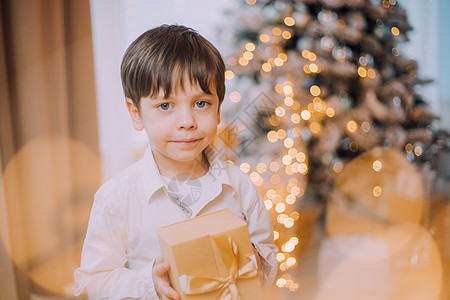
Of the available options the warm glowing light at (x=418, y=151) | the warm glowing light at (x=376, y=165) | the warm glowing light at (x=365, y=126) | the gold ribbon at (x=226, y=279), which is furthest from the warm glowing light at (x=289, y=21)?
the gold ribbon at (x=226, y=279)

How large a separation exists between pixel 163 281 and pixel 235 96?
0.70m

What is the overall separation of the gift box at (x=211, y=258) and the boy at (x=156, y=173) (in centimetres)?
3

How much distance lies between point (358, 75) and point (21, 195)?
55.9 inches

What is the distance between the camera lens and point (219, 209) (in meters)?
0.60

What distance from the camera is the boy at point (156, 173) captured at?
52cm

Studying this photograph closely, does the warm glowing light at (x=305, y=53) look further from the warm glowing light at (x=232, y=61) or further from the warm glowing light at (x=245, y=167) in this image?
the warm glowing light at (x=245, y=167)

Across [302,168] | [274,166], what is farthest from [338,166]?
[274,166]

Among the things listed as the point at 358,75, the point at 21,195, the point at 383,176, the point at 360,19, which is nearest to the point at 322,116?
the point at 358,75

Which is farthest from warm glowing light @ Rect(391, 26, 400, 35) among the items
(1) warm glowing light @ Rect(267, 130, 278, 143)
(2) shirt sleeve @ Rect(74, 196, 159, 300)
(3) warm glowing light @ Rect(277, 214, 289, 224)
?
(2) shirt sleeve @ Rect(74, 196, 159, 300)

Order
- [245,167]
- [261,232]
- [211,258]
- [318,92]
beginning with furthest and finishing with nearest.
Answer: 1. [318,92]
2. [245,167]
3. [261,232]
4. [211,258]

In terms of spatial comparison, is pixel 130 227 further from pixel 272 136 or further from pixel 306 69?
pixel 306 69

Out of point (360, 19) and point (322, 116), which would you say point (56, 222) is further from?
point (360, 19)

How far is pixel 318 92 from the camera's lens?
4.62ft

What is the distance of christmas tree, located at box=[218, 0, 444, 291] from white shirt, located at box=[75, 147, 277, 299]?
0.52 metres
